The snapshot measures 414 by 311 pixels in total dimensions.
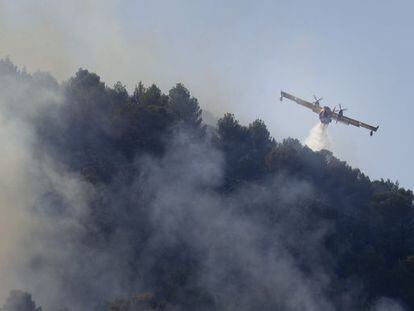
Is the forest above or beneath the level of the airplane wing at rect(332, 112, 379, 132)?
beneath

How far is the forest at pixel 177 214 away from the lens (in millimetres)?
59562

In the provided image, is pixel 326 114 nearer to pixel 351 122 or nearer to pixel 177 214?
pixel 351 122

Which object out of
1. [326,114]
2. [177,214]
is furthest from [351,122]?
[177,214]

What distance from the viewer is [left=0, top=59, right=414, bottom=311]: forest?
5956 cm

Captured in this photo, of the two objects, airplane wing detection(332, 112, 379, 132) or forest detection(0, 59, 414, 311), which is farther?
airplane wing detection(332, 112, 379, 132)

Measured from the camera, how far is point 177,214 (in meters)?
71.0

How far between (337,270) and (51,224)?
2923 centimetres

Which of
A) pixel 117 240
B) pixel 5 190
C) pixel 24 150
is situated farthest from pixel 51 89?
pixel 117 240

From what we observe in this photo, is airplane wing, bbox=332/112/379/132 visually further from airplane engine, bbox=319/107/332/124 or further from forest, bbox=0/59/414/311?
forest, bbox=0/59/414/311

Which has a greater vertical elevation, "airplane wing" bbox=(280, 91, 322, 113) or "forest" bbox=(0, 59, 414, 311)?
"airplane wing" bbox=(280, 91, 322, 113)

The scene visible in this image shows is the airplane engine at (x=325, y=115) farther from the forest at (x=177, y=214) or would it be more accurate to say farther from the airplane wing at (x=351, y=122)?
the forest at (x=177, y=214)

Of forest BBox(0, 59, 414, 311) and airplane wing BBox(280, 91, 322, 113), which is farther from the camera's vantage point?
airplane wing BBox(280, 91, 322, 113)

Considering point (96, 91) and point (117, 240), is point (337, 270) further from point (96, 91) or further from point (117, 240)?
point (96, 91)

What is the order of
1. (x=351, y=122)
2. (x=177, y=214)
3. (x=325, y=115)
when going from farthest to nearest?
(x=351, y=122) < (x=325, y=115) < (x=177, y=214)
